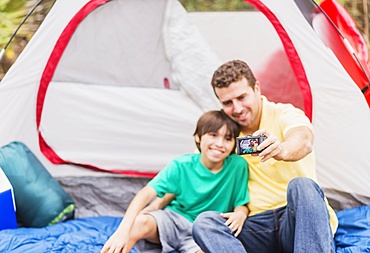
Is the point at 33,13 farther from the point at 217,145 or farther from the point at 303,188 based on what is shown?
the point at 303,188

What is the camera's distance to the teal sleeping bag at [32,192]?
2.36 metres

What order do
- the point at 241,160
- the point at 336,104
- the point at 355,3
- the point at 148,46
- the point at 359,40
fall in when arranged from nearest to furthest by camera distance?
the point at 241,160
the point at 336,104
the point at 359,40
the point at 148,46
the point at 355,3

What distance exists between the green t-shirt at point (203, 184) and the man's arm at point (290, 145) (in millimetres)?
283

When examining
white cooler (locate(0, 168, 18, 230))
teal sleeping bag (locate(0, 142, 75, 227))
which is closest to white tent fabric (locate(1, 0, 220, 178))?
teal sleeping bag (locate(0, 142, 75, 227))

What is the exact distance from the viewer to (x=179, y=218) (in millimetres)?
2209

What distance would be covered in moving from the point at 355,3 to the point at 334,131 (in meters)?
1.76

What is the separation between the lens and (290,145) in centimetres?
190

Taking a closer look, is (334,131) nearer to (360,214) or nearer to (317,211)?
(360,214)

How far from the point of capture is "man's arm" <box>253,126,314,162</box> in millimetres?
1804

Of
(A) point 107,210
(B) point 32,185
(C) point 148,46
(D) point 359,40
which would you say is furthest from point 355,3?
(B) point 32,185

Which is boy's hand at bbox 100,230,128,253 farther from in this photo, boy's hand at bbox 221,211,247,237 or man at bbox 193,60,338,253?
boy's hand at bbox 221,211,247,237

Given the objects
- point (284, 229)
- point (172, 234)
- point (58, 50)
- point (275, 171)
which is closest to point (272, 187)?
point (275, 171)

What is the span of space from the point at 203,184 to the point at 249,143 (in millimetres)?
426

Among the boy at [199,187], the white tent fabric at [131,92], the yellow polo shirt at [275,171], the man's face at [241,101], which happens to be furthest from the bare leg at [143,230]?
the white tent fabric at [131,92]
